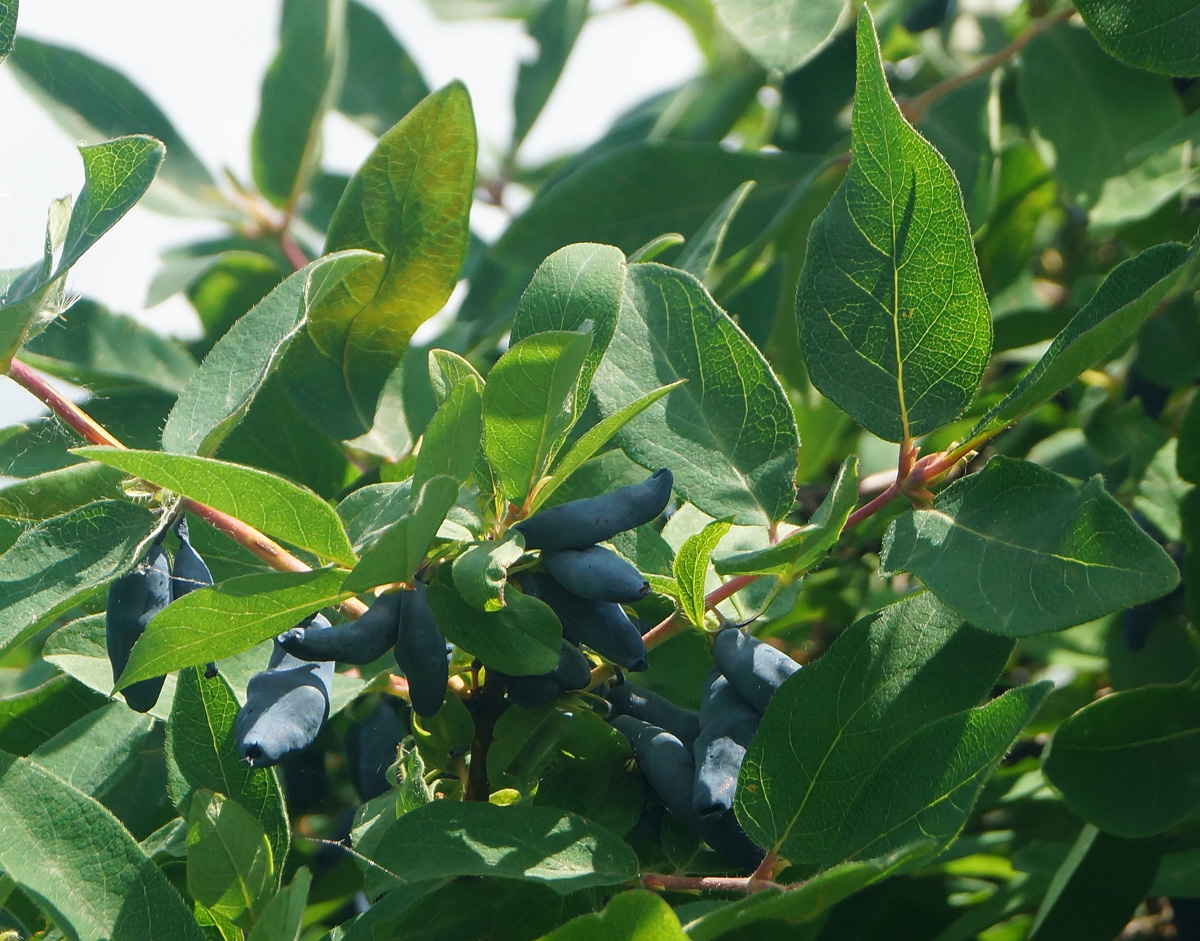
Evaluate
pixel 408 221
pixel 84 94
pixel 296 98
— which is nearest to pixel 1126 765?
pixel 408 221

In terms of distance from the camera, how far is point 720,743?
68cm

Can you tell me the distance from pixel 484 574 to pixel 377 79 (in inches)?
47.8

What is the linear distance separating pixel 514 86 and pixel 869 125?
1.06 metres

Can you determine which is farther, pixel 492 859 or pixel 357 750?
pixel 357 750

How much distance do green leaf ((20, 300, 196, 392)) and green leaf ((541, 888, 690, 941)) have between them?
72cm

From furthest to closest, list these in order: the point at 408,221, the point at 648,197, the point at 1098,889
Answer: the point at 648,197
the point at 1098,889
the point at 408,221

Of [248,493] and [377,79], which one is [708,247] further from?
[377,79]

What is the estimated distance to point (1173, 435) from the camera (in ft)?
4.47

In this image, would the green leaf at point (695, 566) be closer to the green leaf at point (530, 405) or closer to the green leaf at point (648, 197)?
the green leaf at point (530, 405)

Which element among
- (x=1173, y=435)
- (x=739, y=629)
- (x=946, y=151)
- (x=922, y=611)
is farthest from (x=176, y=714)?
(x=1173, y=435)

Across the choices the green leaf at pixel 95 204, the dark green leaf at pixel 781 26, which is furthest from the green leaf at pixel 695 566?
the dark green leaf at pixel 781 26

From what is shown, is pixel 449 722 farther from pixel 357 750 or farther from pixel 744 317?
pixel 744 317

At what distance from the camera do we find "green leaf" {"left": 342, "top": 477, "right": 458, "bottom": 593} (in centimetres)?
56

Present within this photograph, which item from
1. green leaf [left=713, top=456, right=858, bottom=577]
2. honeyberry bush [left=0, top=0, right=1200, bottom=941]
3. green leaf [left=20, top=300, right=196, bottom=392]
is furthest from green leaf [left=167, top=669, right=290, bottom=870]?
green leaf [left=20, top=300, right=196, bottom=392]
